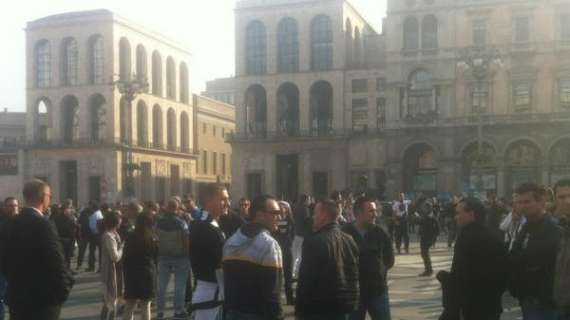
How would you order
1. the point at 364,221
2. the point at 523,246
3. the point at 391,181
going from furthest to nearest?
the point at 391,181, the point at 364,221, the point at 523,246

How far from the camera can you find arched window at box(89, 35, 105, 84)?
59312 mm

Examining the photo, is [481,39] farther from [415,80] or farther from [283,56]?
[283,56]

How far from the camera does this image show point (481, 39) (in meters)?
47.5

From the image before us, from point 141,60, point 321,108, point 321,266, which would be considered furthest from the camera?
point 141,60

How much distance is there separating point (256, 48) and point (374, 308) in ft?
171

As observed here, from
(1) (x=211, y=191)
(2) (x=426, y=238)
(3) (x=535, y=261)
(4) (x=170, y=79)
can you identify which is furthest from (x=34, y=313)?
(4) (x=170, y=79)

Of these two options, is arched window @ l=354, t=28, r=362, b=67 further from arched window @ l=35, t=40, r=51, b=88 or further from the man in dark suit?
the man in dark suit

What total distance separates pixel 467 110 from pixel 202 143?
3289 centimetres

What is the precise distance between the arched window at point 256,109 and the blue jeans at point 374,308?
167 ft

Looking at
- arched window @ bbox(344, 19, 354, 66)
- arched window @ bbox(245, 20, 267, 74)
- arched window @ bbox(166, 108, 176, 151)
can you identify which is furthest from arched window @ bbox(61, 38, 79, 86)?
arched window @ bbox(344, 19, 354, 66)

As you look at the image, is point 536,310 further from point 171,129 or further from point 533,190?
point 171,129

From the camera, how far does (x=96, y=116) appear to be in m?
61.4

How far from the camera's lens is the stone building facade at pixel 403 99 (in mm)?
45688

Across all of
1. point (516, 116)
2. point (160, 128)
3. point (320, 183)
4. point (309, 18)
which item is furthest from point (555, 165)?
point (160, 128)
